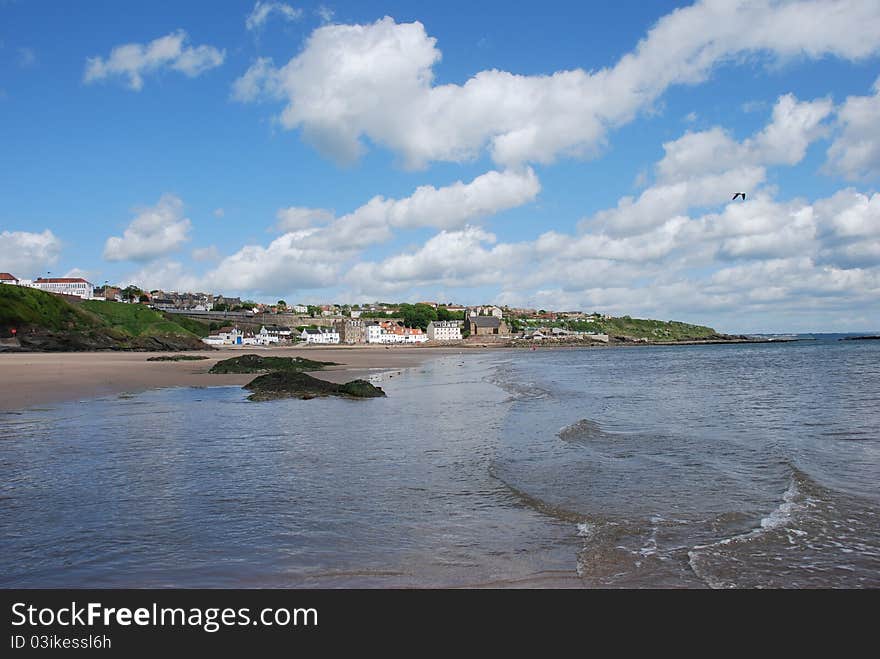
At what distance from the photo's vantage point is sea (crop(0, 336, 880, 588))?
6.12m

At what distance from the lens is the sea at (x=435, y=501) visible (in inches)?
241

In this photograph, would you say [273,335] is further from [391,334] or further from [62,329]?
[62,329]

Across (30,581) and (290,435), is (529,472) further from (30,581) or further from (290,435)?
(30,581)

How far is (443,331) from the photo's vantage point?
15162 centimetres

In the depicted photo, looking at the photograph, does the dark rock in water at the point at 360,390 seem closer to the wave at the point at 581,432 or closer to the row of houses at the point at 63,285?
the wave at the point at 581,432

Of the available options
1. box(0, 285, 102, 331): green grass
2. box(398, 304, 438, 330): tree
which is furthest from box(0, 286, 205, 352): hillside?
box(398, 304, 438, 330): tree

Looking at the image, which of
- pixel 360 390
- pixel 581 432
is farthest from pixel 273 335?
pixel 581 432

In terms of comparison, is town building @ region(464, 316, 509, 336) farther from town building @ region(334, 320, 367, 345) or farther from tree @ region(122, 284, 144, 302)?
tree @ region(122, 284, 144, 302)

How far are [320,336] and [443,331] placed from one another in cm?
3488

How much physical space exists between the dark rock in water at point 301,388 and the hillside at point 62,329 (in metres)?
49.6

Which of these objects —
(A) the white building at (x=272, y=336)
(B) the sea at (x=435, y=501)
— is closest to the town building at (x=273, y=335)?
(A) the white building at (x=272, y=336)

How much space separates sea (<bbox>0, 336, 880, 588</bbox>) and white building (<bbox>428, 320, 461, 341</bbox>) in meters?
133
